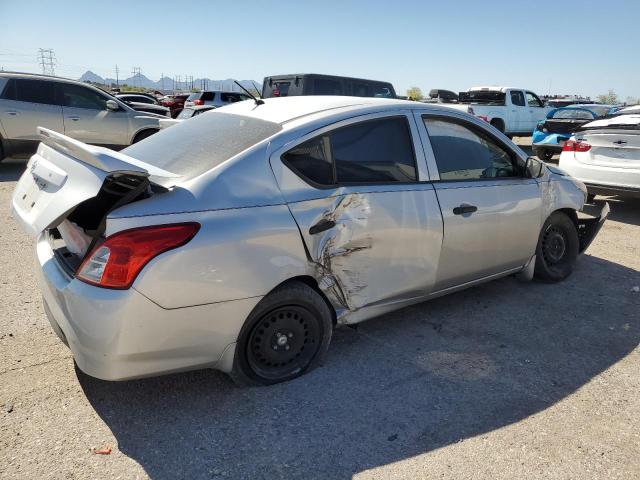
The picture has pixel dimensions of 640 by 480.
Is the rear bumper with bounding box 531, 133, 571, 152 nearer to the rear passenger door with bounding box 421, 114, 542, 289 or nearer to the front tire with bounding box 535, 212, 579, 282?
the front tire with bounding box 535, 212, 579, 282

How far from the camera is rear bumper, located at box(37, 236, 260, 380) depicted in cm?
236

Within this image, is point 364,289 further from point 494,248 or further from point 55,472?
point 55,472

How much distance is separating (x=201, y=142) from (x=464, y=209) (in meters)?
1.85

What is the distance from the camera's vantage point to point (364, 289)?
10.6ft

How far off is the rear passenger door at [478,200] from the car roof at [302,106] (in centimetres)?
33

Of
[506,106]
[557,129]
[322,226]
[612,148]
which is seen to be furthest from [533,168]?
[506,106]

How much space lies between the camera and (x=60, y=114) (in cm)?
1031

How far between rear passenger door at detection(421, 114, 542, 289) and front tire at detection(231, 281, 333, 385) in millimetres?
1057

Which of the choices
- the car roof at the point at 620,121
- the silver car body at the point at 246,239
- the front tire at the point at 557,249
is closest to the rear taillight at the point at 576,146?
the car roof at the point at 620,121

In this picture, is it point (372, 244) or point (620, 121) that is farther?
point (620, 121)

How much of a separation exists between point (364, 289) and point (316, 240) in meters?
0.52

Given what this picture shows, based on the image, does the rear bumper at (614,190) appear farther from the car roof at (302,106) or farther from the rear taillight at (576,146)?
the car roof at (302,106)

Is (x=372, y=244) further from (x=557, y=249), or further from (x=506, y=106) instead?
(x=506, y=106)

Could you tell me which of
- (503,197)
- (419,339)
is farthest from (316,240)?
A: (503,197)
